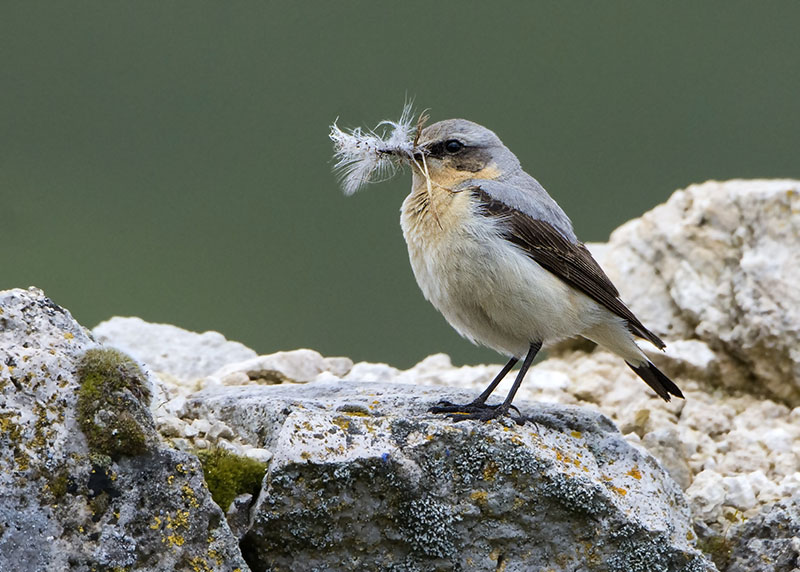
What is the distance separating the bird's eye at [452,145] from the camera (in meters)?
6.35

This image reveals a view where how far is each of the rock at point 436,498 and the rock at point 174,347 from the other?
2.05 metres

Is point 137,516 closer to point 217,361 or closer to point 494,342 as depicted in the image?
point 494,342

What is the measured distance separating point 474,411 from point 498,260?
3.02 feet

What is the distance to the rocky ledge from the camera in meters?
3.73

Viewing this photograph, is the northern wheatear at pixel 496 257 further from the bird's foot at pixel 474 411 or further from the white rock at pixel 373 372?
the white rock at pixel 373 372

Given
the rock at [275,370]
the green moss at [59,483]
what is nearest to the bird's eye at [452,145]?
the rock at [275,370]

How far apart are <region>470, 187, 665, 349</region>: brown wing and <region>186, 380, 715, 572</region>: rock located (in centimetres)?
118

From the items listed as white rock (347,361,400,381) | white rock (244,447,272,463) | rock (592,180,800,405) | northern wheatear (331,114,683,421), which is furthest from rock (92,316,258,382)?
rock (592,180,800,405)

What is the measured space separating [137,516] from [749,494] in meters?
3.32

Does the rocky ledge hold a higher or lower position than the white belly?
lower

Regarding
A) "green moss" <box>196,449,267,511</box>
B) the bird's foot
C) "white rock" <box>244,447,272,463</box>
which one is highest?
the bird's foot

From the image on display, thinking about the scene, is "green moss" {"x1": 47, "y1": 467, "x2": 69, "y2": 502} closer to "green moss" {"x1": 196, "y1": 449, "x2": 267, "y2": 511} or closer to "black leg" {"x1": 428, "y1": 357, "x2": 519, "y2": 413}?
"green moss" {"x1": 196, "y1": 449, "x2": 267, "y2": 511}

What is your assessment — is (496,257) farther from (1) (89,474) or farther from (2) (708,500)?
(1) (89,474)

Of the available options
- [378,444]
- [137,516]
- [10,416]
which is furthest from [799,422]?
[10,416]
